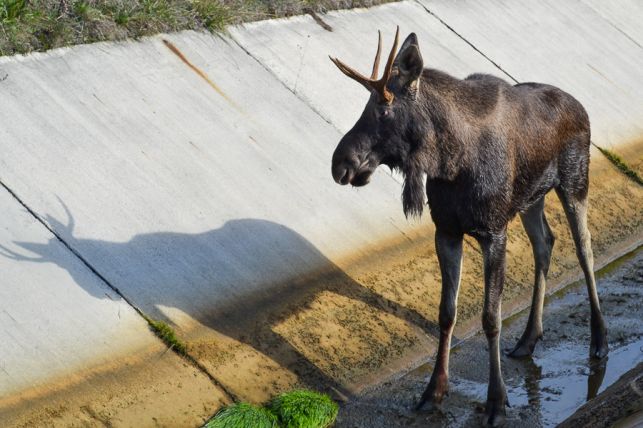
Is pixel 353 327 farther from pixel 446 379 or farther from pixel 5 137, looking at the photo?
pixel 5 137

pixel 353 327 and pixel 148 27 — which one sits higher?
pixel 148 27

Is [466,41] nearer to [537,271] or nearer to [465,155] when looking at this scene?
[537,271]

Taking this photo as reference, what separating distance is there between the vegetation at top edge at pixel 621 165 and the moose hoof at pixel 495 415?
15.0 ft

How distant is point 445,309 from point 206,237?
6.17ft

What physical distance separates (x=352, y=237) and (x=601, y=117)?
14.0 ft

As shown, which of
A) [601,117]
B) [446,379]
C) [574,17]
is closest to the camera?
[446,379]

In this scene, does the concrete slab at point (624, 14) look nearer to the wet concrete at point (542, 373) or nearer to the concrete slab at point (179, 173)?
the wet concrete at point (542, 373)

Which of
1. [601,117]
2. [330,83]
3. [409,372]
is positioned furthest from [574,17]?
[409,372]

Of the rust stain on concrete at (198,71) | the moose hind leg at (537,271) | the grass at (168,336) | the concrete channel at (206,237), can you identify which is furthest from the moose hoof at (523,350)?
the rust stain on concrete at (198,71)

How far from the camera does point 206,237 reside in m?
8.05

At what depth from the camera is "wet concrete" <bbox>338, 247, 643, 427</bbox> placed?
712 cm

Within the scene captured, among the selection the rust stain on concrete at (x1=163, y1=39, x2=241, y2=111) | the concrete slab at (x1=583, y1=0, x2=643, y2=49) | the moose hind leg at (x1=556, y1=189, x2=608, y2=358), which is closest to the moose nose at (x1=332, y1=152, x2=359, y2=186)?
the moose hind leg at (x1=556, y1=189, x2=608, y2=358)

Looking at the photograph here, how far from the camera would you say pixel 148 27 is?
9930 mm

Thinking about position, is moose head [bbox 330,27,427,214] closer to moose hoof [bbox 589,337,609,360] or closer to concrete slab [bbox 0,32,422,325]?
concrete slab [bbox 0,32,422,325]
